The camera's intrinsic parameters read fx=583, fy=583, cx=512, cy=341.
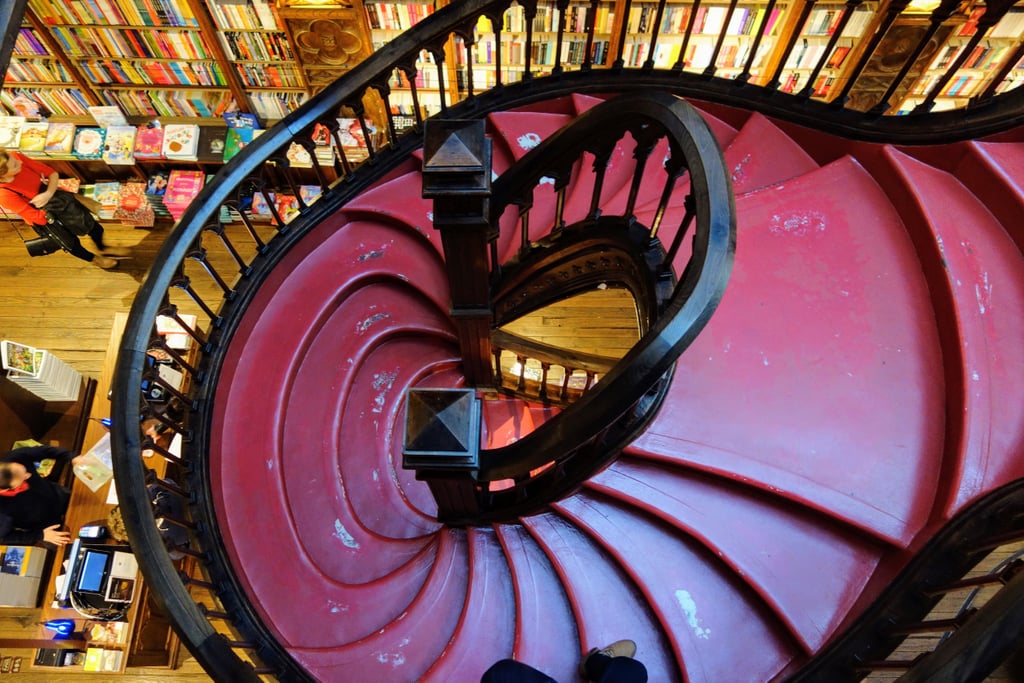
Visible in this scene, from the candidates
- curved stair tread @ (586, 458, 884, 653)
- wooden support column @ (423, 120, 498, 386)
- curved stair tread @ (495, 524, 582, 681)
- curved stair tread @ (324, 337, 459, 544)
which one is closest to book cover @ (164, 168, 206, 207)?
curved stair tread @ (324, 337, 459, 544)

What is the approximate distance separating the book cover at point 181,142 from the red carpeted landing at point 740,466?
2.38 m

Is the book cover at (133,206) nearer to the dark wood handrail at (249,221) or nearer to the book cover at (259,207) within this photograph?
the book cover at (259,207)

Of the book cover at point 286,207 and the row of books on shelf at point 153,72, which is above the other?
the row of books on shelf at point 153,72

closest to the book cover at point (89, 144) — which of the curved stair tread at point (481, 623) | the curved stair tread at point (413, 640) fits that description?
the curved stair tread at point (413, 640)

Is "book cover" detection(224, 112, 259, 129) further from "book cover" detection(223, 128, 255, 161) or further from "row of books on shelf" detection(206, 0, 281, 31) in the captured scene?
"row of books on shelf" detection(206, 0, 281, 31)

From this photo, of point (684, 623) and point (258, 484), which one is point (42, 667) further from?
point (684, 623)

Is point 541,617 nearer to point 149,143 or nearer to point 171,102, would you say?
point 149,143

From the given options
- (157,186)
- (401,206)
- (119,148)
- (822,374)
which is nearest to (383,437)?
(401,206)

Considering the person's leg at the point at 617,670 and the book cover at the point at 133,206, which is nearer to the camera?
the person's leg at the point at 617,670

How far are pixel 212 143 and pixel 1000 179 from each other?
4.85 metres

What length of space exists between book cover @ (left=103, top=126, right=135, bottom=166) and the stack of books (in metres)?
1.60

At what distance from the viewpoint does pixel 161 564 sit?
1.77 meters

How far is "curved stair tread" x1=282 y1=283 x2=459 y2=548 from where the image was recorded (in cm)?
279

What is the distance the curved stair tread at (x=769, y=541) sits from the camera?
5.91ft
